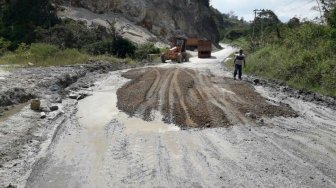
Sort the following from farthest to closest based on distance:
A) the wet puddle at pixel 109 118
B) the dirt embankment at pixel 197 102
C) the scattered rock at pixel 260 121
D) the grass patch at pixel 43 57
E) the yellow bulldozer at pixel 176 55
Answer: the yellow bulldozer at pixel 176 55 < the grass patch at pixel 43 57 < the dirt embankment at pixel 197 102 < the scattered rock at pixel 260 121 < the wet puddle at pixel 109 118

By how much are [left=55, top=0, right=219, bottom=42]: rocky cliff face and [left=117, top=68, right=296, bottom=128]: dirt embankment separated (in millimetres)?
38183

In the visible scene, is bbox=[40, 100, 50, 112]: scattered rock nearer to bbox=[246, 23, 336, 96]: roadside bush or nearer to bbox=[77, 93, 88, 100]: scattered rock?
bbox=[77, 93, 88, 100]: scattered rock

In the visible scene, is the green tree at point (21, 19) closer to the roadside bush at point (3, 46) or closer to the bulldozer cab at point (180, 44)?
the roadside bush at point (3, 46)

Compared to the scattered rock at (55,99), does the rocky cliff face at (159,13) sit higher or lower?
higher

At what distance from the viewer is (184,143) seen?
10.2 m

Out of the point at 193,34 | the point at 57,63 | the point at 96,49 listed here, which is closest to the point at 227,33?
the point at 193,34

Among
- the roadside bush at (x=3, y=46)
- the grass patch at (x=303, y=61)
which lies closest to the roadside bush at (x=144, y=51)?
the roadside bush at (x=3, y=46)

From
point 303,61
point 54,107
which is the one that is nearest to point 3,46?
point 303,61

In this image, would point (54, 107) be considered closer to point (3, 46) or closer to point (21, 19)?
point (3, 46)

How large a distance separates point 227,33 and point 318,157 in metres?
122

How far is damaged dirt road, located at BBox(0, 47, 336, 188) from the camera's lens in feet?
26.2

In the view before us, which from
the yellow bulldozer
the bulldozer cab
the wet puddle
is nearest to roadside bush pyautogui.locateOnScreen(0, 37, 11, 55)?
the yellow bulldozer

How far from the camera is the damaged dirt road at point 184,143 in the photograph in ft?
26.2

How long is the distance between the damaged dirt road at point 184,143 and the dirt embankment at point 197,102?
3cm
